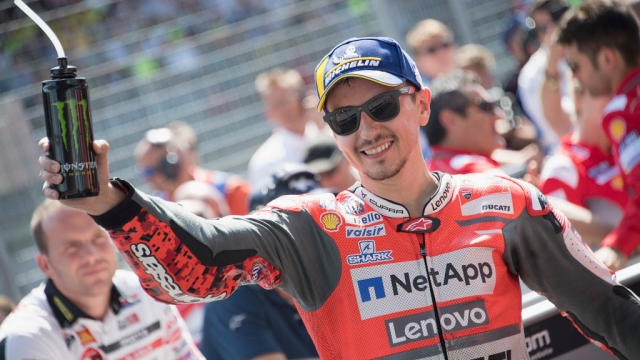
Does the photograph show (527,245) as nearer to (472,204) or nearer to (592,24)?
(472,204)

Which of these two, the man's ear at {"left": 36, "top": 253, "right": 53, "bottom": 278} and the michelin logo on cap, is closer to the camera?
the michelin logo on cap

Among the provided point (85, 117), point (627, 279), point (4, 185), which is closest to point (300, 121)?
point (4, 185)

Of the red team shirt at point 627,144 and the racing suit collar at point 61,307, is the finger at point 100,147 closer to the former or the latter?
the racing suit collar at point 61,307

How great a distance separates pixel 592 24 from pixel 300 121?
12.3 ft

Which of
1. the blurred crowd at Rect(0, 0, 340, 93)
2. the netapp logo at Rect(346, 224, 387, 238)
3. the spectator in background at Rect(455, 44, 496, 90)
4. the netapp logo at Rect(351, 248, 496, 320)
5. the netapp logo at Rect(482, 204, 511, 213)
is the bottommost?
the netapp logo at Rect(351, 248, 496, 320)

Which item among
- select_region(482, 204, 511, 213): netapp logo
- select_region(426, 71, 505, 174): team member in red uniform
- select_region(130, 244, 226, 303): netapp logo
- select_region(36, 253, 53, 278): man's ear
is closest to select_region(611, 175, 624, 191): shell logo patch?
select_region(426, 71, 505, 174): team member in red uniform

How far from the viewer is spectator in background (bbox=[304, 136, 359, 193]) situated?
4555mm

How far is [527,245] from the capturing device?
2348 mm

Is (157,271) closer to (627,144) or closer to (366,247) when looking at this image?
(366,247)

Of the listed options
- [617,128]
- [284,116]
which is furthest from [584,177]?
[284,116]

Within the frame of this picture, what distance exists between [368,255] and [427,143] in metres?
3.43

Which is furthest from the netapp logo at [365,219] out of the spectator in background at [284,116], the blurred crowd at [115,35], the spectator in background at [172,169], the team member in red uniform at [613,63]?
the blurred crowd at [115,35]

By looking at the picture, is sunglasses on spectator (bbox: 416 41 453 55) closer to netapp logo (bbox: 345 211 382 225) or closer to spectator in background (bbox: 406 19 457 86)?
spectator in background (bbox: 406 19 457 86)

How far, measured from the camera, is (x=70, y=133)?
1818 millimetres
